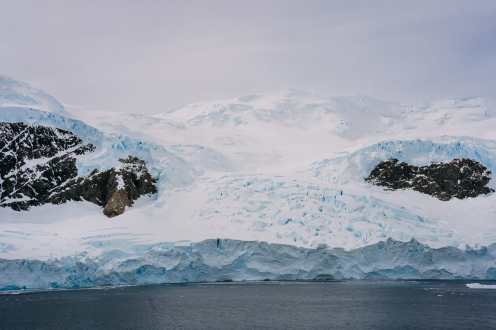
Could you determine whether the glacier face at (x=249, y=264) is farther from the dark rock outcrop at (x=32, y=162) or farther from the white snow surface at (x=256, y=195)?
the dark rock outcrop at (x=32, y=162)

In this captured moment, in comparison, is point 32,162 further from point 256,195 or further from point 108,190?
point 256,195

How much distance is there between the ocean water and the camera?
2620 centimetres

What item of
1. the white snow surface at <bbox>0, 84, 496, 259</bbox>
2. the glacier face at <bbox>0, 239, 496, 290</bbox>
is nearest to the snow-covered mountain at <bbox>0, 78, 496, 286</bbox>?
the white snow surface at <bbox>0, 84, 496, 259</bbox>

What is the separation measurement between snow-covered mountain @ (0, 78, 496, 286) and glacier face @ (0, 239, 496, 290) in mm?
348

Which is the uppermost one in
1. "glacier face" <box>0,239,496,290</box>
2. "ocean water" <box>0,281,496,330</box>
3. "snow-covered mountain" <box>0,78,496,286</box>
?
"snow-covered mountain" <box>0,78,496,286</box>

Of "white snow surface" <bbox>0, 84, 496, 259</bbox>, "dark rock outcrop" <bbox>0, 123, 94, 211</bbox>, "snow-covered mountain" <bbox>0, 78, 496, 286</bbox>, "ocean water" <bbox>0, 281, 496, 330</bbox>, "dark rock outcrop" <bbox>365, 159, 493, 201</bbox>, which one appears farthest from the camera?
"dark rock outcrop" <bbox>365, 159, 493, 201</bbox>

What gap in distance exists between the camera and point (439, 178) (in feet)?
164

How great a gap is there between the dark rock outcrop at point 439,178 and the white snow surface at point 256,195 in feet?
2.30

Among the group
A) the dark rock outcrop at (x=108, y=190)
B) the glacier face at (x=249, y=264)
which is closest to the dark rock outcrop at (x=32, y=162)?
the dark rock outcrop at (x=108, y=190)

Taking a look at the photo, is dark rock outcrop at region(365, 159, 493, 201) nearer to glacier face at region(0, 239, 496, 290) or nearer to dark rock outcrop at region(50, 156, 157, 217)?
glacier face at region(0, 239, 496, 290)

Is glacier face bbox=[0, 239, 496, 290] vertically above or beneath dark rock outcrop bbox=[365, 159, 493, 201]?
beneath

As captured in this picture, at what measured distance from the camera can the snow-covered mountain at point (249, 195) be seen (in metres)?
41.0

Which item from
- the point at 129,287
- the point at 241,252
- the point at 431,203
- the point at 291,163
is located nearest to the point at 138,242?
the point at 129,287

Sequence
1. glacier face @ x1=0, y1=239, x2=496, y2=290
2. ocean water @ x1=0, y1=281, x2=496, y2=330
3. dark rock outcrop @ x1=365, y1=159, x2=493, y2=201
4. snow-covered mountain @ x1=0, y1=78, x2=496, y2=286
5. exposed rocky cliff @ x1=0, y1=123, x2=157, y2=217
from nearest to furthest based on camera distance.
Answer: ocean water @ x1=0, y1=281, x2=496, y2=330
glacier face @ x1=0, y1=239, x2=496, y2=290
snow-covered mountain @ x1=0, y1=78, x2=496, y2=286
exposed rocky cliff @ x1=0, y1=123, x2=157, y2=217
dark rock outcrop @ x1=365, y1=159, x2=493, y2=201
